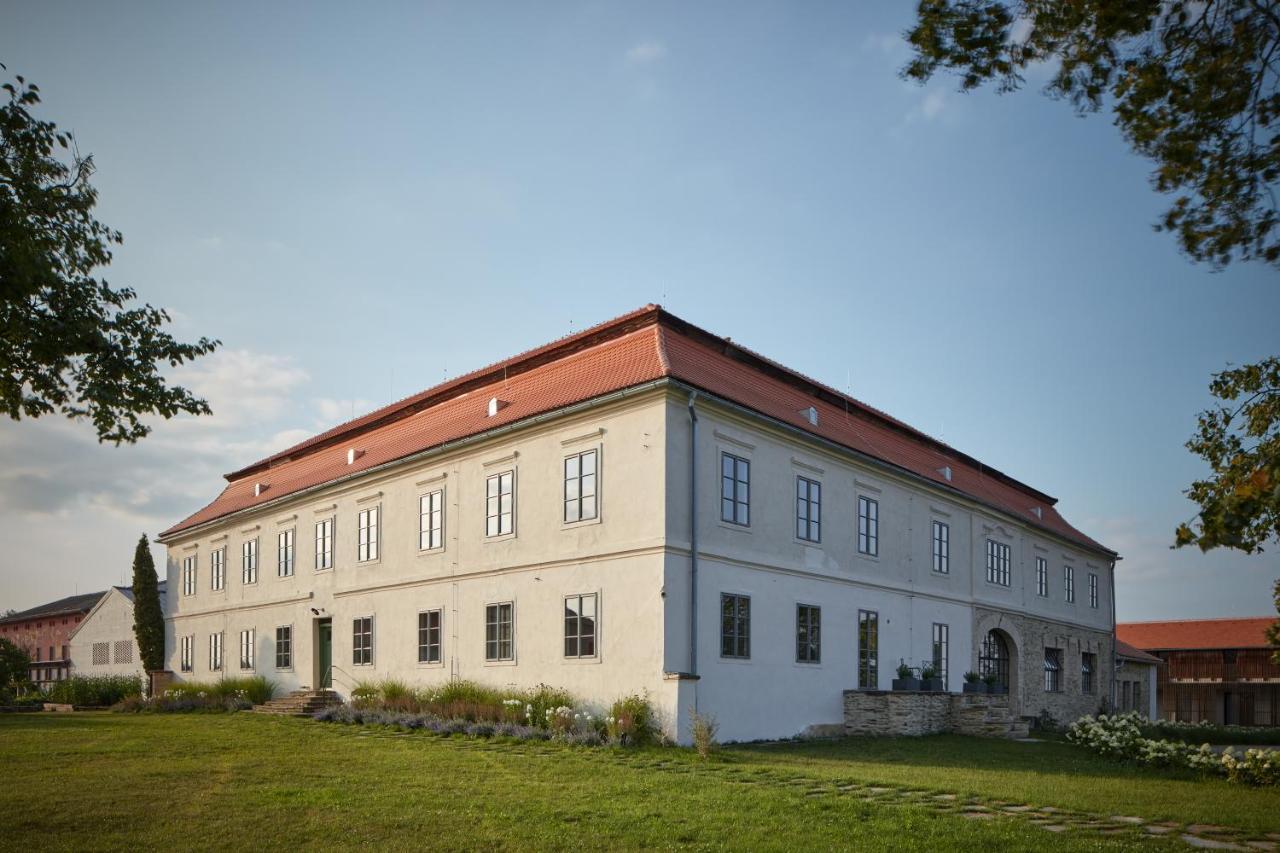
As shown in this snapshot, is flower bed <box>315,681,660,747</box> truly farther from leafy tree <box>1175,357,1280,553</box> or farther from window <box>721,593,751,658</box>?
leafy tree <box>1175,357,1280,553</box>

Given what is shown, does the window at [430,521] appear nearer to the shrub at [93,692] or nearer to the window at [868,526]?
the window at [868,526]

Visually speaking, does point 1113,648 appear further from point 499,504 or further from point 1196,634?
point 499,504

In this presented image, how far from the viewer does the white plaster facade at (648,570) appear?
19.5 metres

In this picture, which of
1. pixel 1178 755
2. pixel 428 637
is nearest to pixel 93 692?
pixel 428 637

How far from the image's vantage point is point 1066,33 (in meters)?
9.03

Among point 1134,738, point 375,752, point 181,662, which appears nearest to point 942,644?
point 1134,738

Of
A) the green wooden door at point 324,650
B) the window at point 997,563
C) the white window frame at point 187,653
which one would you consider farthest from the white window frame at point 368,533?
the window at point 997,563

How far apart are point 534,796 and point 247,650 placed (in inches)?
921

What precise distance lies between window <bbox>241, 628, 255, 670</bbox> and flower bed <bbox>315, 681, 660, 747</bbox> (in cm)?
919

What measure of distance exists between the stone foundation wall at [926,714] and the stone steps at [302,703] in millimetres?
13459

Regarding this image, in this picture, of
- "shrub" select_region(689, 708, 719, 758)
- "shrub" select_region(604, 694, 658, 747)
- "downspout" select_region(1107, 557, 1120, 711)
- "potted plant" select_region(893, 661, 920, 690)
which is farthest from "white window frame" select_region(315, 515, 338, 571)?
"downspout" select_region(1107, 557, 1120, 711)

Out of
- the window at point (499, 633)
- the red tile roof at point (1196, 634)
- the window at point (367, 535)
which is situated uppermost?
the window at point (367, 535)

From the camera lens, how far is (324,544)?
29234mm

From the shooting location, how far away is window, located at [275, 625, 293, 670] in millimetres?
30250
